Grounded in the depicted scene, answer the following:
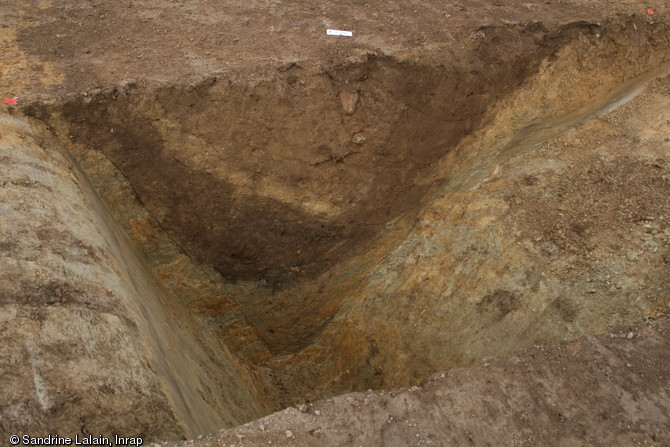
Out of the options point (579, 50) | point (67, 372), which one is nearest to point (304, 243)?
point (67, 372)

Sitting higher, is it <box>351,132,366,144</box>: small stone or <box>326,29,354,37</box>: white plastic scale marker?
<box>326,29,354,37</box>: white plastic scale marker

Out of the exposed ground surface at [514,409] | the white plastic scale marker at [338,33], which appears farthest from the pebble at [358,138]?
the exposed ground surface at [514,409]

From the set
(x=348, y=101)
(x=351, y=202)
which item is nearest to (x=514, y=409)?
(x=351, y=202)

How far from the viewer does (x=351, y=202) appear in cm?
564

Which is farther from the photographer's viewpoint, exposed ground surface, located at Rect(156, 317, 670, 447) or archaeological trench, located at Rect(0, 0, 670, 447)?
archaeological trench, located at Rect(0, 0, 670, 447)

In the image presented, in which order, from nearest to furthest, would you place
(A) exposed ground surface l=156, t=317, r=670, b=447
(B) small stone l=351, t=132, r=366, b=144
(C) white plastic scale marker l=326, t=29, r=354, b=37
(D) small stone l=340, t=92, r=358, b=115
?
(A) exposed ground surface l=156, t=317, r=670, b=447, (D) small stone l=340, t=92, r=358, b=115, (B) small stone l=351, t=132, r=366, b=144, (C) white plastic scale marker l=326, t=29, r=354, b=37

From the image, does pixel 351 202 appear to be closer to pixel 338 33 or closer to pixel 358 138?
pixel 358 138

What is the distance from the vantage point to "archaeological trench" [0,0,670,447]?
340 cm

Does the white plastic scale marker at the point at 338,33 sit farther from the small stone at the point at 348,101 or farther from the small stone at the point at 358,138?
the small stone at the point at 358,138

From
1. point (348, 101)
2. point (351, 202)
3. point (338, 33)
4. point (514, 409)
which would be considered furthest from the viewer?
point (351, 202)

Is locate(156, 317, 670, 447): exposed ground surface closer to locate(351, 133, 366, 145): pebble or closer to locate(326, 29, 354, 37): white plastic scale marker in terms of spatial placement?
locate(351, 133, 366, 145): pebble

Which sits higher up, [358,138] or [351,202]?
[358,138]

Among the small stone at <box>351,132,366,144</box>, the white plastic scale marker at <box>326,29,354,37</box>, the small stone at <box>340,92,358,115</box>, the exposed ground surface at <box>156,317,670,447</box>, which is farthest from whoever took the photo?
the white plastic scale marker at <box>326,29,354,37</box>

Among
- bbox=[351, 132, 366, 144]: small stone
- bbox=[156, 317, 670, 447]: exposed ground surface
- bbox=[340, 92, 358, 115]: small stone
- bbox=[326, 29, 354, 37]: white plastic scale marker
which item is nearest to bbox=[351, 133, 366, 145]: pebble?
bbox=[351, 132, 366, 144]: small stone
